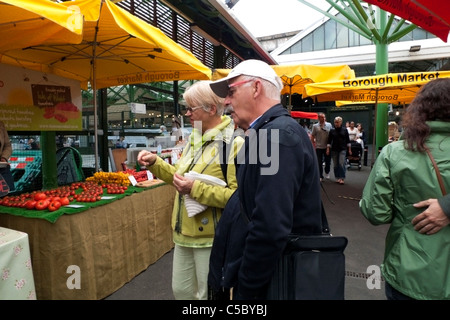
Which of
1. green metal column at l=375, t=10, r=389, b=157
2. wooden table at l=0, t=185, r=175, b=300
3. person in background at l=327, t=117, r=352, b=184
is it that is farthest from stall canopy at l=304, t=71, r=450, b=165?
wooden table at l=0, t=185, r=175, b=300

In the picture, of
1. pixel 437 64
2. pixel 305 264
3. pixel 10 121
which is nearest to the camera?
pixel 305 264

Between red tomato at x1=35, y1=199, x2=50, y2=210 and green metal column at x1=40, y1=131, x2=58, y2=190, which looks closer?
red tomato at x1=35, y1=199, x2=50, y2=210

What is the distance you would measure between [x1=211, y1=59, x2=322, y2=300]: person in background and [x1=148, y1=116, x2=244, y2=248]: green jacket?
460 mm

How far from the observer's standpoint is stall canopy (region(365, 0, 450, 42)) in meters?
2.42

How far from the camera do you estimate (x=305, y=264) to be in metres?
1.24

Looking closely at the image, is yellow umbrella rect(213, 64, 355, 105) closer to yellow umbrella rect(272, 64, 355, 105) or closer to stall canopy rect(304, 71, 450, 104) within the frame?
yellow umbrella rect(272, 64, 355, 105)

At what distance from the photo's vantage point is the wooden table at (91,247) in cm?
262

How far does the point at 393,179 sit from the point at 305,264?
2.78ft

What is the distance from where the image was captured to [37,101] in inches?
184

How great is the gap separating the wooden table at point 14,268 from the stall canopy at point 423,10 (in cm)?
322

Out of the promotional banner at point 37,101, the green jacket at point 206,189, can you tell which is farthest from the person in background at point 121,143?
the green jacket at point 206,189

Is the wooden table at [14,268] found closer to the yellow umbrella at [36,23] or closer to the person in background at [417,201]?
the yellow umbrella at [36,23]
